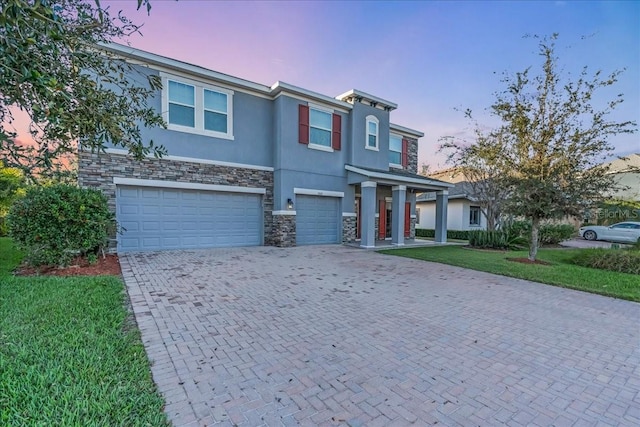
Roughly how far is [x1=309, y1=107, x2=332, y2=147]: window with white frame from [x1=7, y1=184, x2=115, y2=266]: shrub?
8451 millimetres

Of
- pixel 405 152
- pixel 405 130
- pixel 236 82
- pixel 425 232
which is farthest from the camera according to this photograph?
pixel 425 232

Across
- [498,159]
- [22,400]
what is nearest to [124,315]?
[22,400]

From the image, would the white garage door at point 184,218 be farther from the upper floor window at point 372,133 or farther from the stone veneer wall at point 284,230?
the upper floor window at point 372,133

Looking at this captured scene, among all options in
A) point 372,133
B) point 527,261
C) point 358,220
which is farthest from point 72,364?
point 372,133

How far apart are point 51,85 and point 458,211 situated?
75.1 feet

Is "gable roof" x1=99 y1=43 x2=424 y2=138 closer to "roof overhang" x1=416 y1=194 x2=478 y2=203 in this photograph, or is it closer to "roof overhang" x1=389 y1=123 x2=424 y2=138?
"roof overhang" x1=389 y1=123 x2=424 y2=138

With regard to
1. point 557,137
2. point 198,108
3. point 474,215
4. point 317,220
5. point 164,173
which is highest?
point 198,108

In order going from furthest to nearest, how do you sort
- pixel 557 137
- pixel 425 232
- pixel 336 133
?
pixel 425 232 < pixel 336 133 < pixel 557 137

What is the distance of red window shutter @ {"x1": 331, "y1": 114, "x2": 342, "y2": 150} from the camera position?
13484 millimetres

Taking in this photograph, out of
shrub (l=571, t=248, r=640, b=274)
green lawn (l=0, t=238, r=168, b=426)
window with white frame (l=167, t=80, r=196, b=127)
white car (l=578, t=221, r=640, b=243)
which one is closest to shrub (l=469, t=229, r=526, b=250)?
shrub (l=571, t=248, r=640, b=274)

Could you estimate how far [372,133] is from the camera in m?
14.8

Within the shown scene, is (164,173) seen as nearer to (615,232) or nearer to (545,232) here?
(545,232)

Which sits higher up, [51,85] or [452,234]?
[51,85]

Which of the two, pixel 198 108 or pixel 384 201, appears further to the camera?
pixel 384 201
